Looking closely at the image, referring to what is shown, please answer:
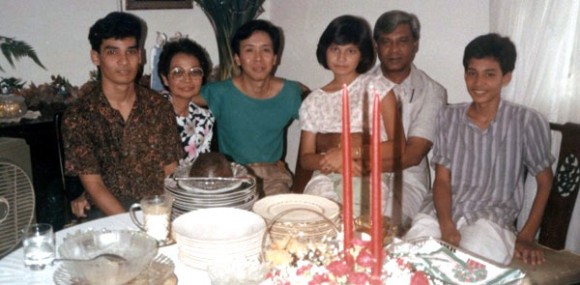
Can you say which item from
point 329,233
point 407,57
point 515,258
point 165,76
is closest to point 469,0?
point 407,57

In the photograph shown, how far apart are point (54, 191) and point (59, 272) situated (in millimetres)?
2018

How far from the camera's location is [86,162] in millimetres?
2305

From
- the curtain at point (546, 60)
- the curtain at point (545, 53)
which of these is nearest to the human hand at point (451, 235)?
the curtain at point (546, 60)

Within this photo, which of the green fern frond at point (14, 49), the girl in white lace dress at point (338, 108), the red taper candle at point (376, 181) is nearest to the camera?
the red taper candle at point (376, 181)

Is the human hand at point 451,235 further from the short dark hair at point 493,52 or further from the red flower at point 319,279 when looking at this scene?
the red flower at point 319,279

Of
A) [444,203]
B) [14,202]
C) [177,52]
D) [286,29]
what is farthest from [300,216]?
[286,29]

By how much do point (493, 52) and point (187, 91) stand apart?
138 cm

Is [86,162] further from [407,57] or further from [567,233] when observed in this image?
[567,233]

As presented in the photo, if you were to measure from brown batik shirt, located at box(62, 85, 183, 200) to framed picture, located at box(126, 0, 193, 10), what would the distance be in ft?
4.92

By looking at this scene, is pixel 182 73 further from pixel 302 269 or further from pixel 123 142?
pixel 302 269

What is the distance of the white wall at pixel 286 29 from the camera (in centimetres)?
285

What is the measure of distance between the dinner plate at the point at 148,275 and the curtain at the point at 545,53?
5.90 ft

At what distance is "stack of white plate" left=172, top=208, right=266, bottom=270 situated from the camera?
1.33 m

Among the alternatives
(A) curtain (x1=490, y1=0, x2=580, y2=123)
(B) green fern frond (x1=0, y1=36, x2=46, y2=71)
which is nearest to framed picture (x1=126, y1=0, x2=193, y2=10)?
(B) green fern frond (x1=0, y1=36, x2=46, y2=71)
